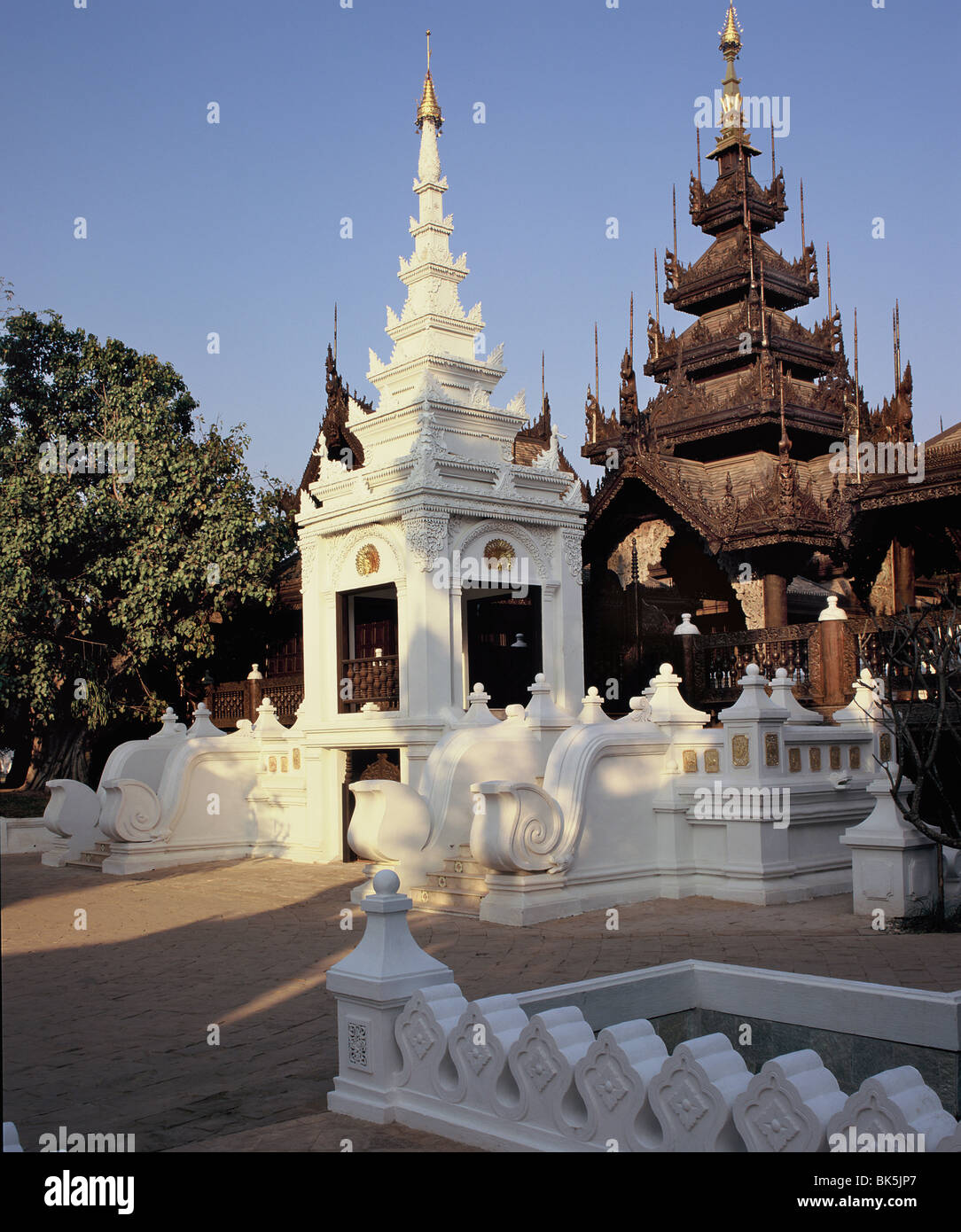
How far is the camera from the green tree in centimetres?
1969

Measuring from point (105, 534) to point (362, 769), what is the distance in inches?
280

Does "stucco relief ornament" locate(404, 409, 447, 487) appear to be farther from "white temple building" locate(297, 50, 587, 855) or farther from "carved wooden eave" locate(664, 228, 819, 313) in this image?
"carved wooden eave" locate(664, 228, 819, 313)

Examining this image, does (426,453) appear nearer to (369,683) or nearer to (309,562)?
(309,562)

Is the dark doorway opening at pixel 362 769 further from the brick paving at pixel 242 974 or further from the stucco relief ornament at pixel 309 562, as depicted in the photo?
the stucco relief ornament at pixel 309 562

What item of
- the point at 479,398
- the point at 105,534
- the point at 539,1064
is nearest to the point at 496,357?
the point at 479,398

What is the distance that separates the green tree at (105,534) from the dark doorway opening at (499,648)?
416cm

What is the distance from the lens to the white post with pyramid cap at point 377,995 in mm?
5402

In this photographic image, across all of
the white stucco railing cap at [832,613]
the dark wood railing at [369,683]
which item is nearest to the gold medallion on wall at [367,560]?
the dark wood railing at [369,683]

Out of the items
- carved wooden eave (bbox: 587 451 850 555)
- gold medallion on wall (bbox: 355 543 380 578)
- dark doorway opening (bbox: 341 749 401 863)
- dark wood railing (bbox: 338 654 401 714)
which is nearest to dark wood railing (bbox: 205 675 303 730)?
dark wood railing (bbox: 338 654 401 714)

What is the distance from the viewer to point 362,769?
54.3 feet
